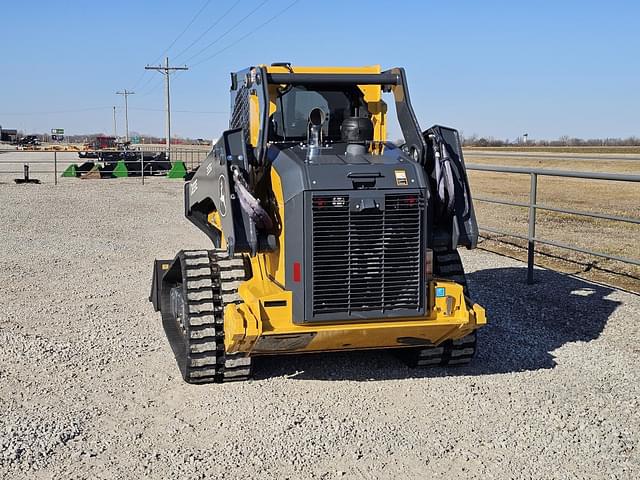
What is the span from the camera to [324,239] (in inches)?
218

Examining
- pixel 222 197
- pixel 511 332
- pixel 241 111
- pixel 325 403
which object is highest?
pixel 241 111

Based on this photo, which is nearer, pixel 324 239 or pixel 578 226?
pixel 324 239

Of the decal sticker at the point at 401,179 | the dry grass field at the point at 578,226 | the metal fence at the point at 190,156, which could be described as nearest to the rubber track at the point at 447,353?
the decal sticker at the point at 401,179

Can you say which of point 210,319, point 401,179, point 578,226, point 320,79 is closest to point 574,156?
point 578,226

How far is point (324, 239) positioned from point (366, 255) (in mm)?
336

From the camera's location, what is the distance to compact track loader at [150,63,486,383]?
555 centimetres

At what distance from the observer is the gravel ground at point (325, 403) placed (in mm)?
4730

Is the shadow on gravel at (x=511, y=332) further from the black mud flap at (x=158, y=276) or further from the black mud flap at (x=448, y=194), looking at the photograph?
the black mud flap at (x=158, y=276)

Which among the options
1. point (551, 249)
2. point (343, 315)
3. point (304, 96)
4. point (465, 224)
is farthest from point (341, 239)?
point (551, 249)

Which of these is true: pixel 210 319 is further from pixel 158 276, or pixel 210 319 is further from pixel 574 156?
pixel 574 156

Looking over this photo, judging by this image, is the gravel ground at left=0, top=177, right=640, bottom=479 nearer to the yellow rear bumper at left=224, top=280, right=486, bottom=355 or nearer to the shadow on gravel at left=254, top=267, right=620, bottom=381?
the shadow on gravel at left=254, top=267, right=620, bottom=381

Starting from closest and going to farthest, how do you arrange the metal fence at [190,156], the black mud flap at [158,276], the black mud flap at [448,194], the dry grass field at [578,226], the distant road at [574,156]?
the black mud flap at [448,194] → the black mud flap at [158,276] → the dry grass field at [578,226] → the distant road at [574,156] → the metal fence at [190,156]

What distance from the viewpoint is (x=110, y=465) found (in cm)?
466

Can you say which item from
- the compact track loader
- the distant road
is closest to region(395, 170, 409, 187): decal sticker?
the compact track loader
